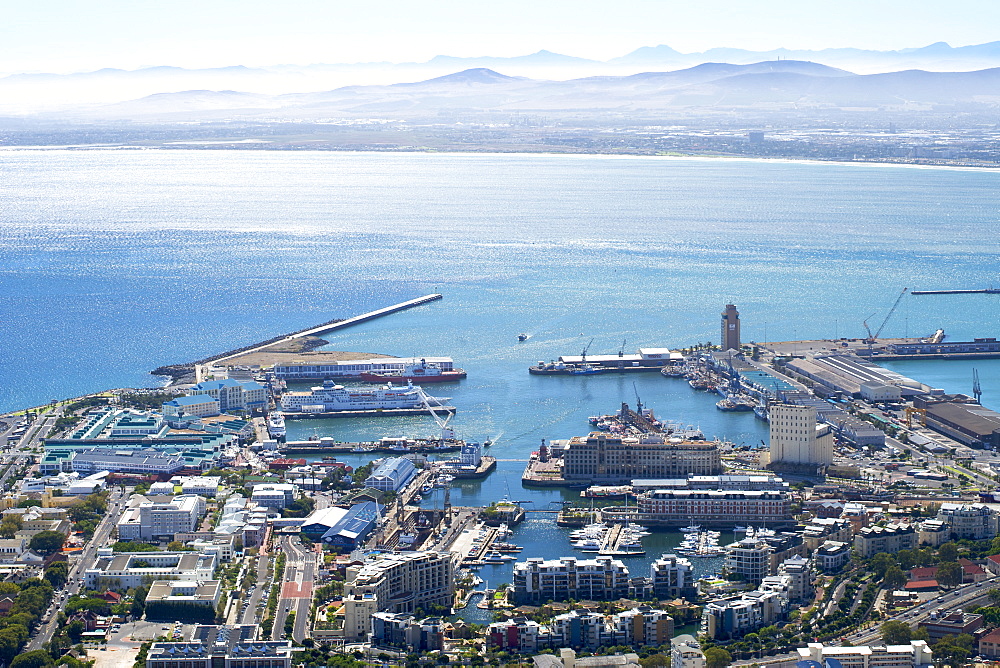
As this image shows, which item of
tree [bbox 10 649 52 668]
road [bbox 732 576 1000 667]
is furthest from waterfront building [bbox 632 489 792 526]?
tree [bbox 10 649 52 668]

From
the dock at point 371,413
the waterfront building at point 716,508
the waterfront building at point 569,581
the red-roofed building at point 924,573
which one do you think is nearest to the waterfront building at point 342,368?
the dock at point 371,413

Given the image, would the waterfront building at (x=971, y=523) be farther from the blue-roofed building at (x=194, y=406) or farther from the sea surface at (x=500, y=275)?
the blue-roofed building at (x=194, y=406)

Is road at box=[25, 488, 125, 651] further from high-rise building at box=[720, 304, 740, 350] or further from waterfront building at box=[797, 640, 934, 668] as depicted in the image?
high-rise building at box=[720, 304, 740, 350]

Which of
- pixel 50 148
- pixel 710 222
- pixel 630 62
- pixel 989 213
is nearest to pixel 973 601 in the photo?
pixel 710 222

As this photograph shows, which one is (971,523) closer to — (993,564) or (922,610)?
(993,564)

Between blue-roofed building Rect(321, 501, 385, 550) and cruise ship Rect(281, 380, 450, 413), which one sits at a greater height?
blue-roofed building Rect(321, 501, 385, 550)

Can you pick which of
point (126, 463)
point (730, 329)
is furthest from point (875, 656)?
point (730, 329)
